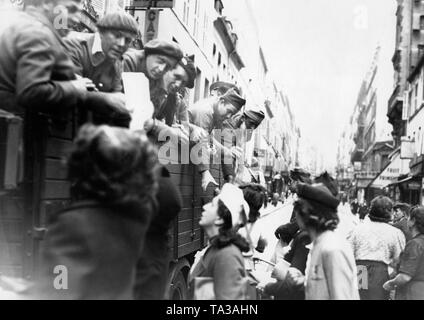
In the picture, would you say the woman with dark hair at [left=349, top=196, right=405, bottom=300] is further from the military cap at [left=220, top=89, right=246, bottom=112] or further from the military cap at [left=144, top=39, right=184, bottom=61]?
the military cap at [left=144, top=39, right=184, bottom=61]

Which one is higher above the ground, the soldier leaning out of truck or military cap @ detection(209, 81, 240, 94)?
military cap @ detection(209, 81, 240, 94)

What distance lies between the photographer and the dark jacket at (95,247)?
1817mm

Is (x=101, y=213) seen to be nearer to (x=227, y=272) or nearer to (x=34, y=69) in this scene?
(x=34, y=69)

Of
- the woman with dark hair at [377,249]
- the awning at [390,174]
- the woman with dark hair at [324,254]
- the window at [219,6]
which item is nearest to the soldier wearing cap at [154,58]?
the woman with dark hair at [324,254]

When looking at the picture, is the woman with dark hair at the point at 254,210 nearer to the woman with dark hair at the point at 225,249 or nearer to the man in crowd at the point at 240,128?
the woman with dark hair at the point at 225,249

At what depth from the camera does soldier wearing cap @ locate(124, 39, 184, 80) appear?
3365 millimetres

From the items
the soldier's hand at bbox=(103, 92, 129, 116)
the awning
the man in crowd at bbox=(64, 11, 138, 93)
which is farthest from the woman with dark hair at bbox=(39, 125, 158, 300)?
the awning

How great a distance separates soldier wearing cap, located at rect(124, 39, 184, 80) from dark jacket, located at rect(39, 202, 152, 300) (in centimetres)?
166

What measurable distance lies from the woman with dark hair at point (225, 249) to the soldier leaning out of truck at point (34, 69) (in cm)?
85

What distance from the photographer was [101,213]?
6.07 feet

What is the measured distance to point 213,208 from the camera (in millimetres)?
2705

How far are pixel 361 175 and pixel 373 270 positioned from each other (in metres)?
54.8

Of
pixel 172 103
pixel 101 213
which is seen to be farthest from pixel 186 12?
pixel 101 213
